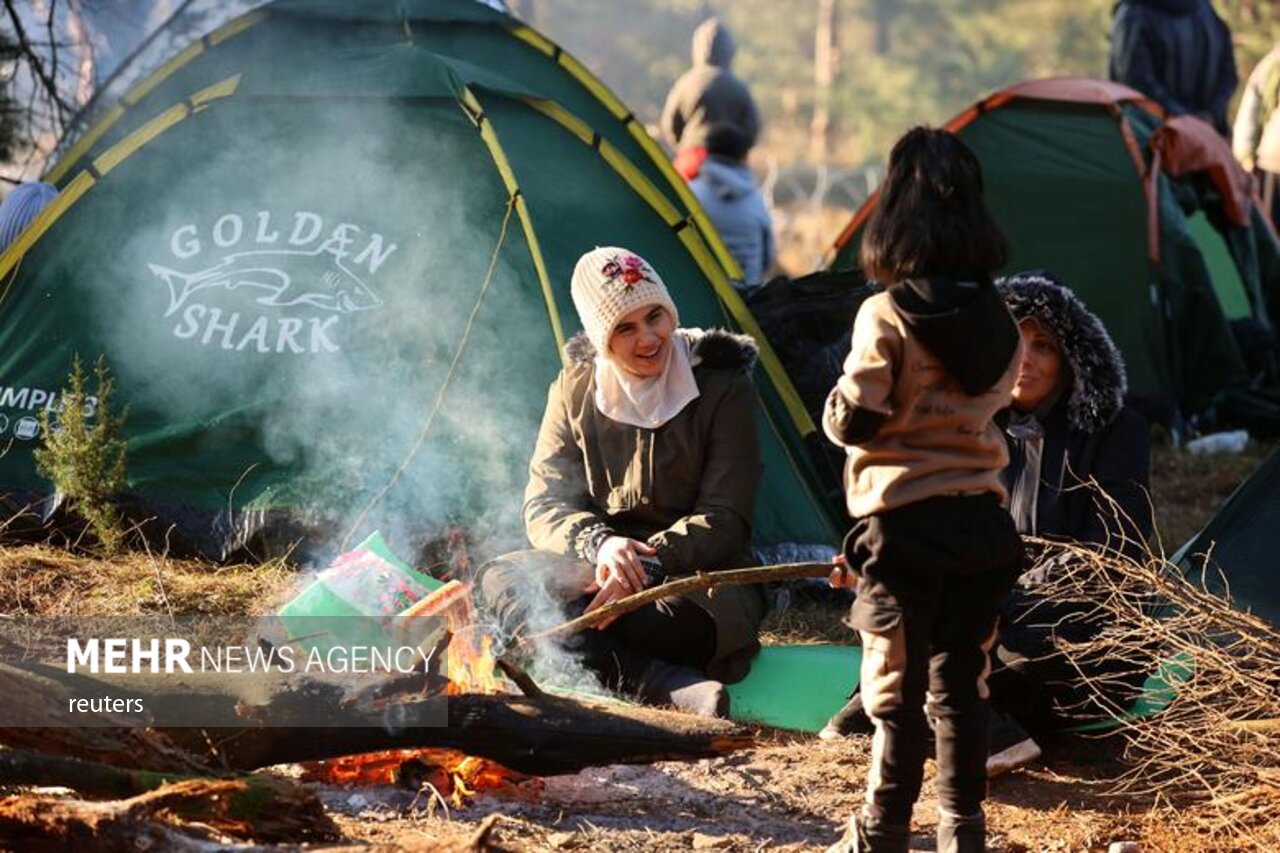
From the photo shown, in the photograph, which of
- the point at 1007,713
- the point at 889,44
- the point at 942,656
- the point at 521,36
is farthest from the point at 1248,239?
the point at 889,44

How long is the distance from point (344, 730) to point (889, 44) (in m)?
27.8

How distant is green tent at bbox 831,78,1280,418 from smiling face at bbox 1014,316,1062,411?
166 inches

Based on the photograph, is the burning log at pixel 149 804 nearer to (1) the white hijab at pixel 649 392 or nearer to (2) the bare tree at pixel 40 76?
(1) the white hijab at pixel 649 392

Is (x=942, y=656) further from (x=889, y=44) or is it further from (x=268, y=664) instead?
(x=889, y=44)

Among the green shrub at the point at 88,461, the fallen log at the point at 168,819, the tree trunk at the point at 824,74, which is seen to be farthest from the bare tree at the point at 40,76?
the tree trunk at the point at 824,74

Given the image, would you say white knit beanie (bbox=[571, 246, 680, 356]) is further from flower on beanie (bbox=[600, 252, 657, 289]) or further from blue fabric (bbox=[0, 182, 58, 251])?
blue fabric (bbox=[0, 182, 58, 251])

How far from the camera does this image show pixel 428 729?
4.06 meters

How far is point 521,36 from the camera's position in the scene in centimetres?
726

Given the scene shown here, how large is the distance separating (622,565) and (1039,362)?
1.23 m

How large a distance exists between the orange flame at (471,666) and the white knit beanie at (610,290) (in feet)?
2.96

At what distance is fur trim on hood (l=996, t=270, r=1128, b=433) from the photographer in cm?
471

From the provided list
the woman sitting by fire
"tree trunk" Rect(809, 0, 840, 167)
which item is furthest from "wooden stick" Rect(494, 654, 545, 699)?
"tree trunk" Rect(809, 0, 840, 167)

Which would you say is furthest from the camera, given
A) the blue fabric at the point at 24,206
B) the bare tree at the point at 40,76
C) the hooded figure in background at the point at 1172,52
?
the hooded figure in background at the point at 1172,52

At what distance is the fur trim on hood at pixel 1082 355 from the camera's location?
15.5 ft
